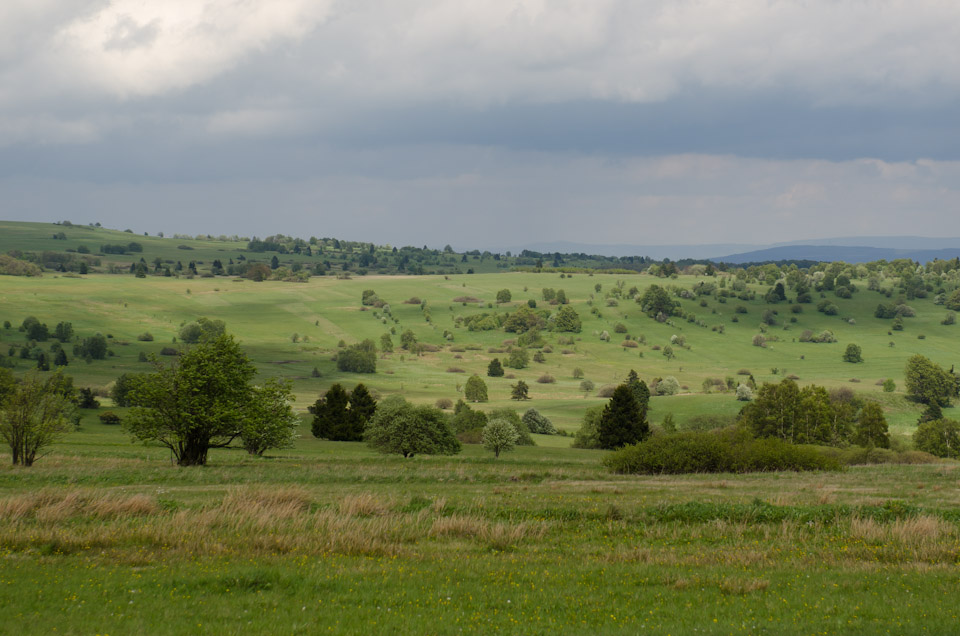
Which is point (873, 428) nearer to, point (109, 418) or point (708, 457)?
point (708, 457)

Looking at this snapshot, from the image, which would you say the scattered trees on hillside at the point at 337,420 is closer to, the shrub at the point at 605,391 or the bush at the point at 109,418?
the bush at the point at 109,418

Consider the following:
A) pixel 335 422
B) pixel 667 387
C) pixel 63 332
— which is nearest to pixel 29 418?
pixel 335 422

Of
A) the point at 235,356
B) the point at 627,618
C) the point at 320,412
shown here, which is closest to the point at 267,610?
the point at 627,618

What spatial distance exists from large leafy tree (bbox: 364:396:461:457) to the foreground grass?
34785 millimetres

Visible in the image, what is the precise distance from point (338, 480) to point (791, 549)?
76.5 feet

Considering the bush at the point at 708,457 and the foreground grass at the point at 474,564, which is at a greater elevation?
the foreground grass at the point at 474,564

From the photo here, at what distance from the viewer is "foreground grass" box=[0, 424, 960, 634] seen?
11.4m

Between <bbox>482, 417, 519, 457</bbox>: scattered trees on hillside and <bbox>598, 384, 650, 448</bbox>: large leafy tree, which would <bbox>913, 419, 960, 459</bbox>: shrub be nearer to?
<bbox>598, 384, 650, 448</bbox>: large leafy tree

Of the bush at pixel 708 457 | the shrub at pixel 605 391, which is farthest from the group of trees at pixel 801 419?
the shrub at pixel 605 391

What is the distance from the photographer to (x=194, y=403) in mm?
42406

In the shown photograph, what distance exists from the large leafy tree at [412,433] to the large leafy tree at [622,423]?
23.6 m

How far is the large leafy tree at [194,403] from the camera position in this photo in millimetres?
42188

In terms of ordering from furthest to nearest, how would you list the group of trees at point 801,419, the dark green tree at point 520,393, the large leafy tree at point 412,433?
the dark green tree at point 520,393 → the group of trees at point 801,419 → the large leafy tree at point 412,433

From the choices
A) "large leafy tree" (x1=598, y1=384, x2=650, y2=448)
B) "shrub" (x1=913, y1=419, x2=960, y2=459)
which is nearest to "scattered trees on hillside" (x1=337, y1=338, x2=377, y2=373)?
"large leafy tree" (x1=598, y1=384, x2=650, y2=448)
